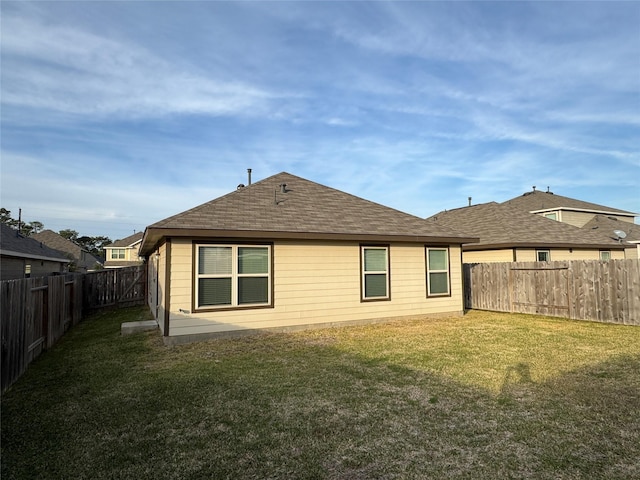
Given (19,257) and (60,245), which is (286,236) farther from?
(60,245)

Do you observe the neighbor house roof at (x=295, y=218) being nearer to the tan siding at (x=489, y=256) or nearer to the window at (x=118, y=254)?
the tan siding at (x=489, y=256)

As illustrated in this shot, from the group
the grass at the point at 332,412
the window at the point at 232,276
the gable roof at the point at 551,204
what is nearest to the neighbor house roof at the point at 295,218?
the window at the point at 232,276

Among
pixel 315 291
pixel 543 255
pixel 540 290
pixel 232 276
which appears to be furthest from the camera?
pixel 543 255

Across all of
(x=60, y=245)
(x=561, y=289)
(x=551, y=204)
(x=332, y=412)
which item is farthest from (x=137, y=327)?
(x=60, y=245)

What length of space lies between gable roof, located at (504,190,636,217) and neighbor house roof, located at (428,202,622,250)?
9.33 meters

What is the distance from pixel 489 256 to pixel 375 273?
8.35 metres

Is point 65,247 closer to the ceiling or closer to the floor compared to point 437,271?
closer to the ceiling

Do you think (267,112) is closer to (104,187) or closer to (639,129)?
(104,187)

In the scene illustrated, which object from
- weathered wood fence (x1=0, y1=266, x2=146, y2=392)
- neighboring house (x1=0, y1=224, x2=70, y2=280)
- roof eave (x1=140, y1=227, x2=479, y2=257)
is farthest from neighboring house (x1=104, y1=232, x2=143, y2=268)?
roof eave (x1=140, y1=227, x2=479, y2=257)

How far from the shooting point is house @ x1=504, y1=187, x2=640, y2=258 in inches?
1053

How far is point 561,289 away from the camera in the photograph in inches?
457

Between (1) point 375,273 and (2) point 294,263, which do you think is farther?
(1) point 375,273

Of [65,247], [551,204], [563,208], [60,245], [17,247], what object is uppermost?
[551,204]

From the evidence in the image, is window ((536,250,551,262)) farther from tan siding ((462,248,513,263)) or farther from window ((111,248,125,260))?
window ((111,248,125,260))
